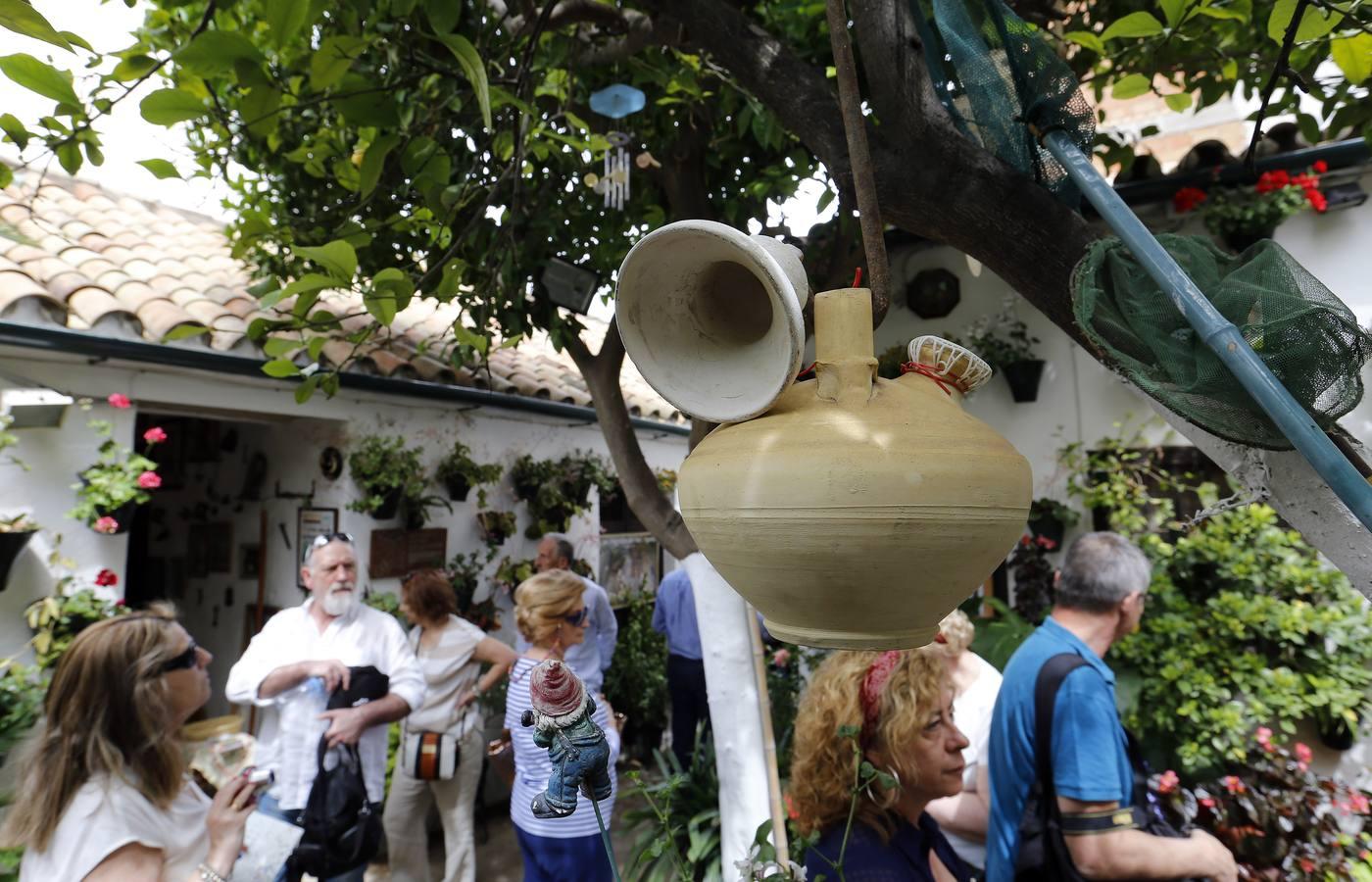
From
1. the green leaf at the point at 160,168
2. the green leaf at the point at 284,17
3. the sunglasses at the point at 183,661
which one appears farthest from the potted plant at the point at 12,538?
the green leaf at the point at 284,17

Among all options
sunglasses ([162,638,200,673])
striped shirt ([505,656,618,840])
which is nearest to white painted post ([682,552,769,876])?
striped shirt ([505,656,618,840])

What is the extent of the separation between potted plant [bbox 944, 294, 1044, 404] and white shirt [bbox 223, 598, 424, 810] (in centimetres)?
346

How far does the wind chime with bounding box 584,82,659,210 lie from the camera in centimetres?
254

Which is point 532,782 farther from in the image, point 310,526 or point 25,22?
point 310,526

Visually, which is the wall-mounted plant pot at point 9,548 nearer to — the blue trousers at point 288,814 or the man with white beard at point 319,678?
the man with white beard at point 319,678

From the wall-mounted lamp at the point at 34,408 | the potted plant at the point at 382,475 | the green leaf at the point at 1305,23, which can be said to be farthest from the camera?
the potted plant at the point at 382,475

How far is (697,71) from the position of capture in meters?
2.78

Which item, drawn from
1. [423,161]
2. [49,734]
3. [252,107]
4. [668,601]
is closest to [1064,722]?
[423,161]

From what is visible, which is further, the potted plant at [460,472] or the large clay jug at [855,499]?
the potted plant at [460,472]

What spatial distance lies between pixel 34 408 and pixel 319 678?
1.93 meters

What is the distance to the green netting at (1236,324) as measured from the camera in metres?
0.86

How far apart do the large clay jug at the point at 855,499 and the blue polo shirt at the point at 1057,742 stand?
1.49 metres

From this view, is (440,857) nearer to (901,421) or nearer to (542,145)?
(542,145)

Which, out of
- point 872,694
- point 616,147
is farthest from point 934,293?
point 872,694
